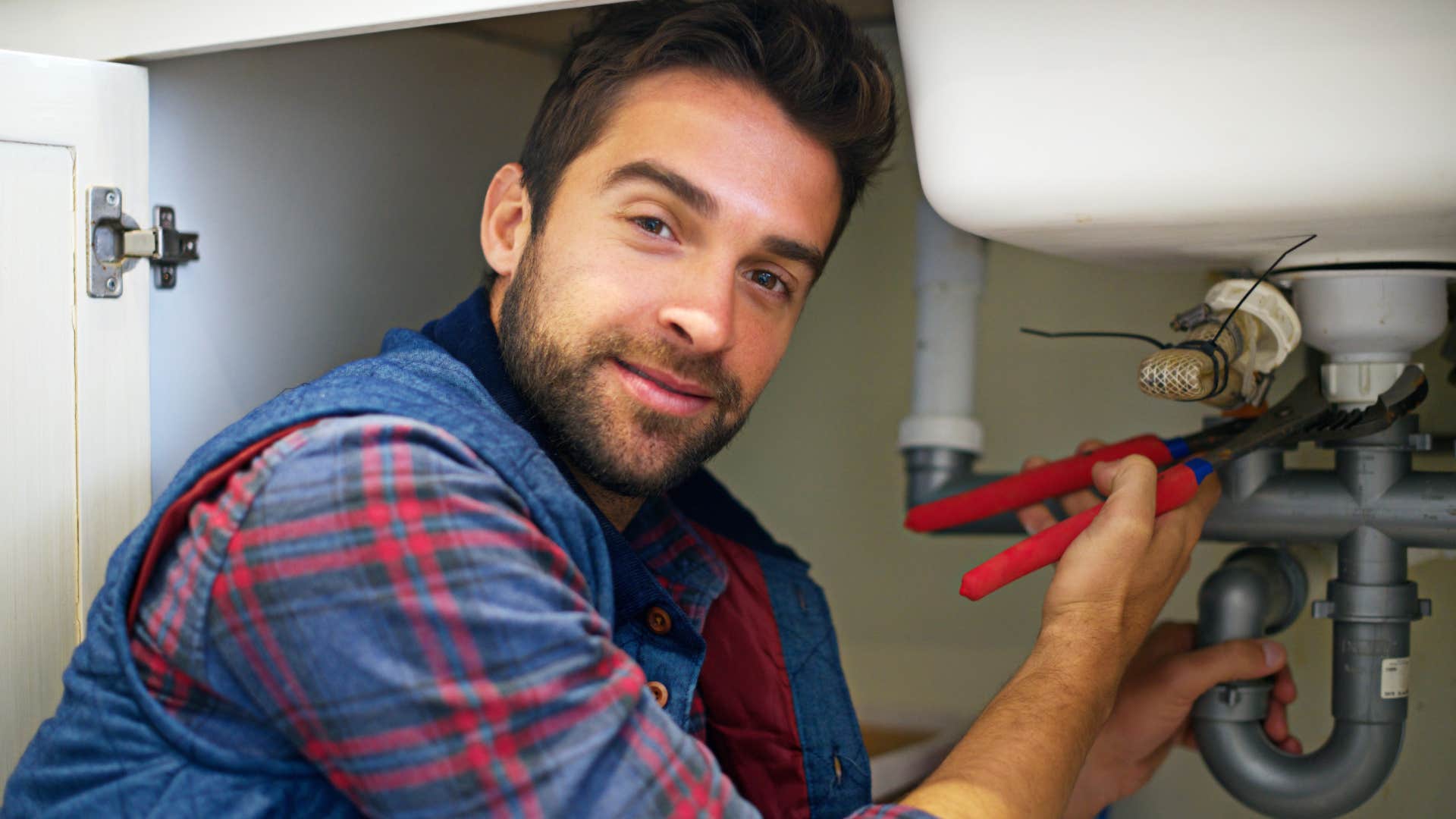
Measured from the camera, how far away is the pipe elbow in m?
0.90

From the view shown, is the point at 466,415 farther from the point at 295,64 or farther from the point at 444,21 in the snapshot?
the point at 295,64

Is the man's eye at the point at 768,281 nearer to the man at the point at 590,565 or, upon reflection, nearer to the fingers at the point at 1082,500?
the man at the point at 590,565

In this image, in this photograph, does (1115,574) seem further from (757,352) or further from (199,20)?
(199,20)

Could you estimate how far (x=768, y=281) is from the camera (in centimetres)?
90

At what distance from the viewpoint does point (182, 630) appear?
0.57m

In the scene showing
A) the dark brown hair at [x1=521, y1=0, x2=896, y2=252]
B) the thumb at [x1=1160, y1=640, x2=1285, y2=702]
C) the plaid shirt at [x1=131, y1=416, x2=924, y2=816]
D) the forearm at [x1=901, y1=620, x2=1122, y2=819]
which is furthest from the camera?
the thumb at [x1=1160, y1=640, x2=1285, y2=702]

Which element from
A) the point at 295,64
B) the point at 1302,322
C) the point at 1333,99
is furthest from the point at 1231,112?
the point at 295,64

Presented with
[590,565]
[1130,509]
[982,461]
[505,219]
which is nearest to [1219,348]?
[1130,509]

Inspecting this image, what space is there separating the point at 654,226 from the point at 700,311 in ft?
0.24

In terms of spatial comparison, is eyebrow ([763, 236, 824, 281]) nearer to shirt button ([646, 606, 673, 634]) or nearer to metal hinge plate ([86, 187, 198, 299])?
shirt button ([646, 606, 673, 634])

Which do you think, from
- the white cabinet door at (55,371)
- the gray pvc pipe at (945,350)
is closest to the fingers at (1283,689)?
the gray pvc pipe at (945,350)

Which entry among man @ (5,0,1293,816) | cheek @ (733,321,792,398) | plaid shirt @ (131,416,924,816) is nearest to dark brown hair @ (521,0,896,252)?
man @ (5,0,1293,816)

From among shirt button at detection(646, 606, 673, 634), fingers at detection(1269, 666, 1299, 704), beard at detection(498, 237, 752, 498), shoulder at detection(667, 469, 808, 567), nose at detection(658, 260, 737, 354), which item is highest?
nose at detection(658, 260, 737, 354)

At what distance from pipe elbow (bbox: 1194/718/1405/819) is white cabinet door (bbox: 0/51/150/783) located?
866 mm
